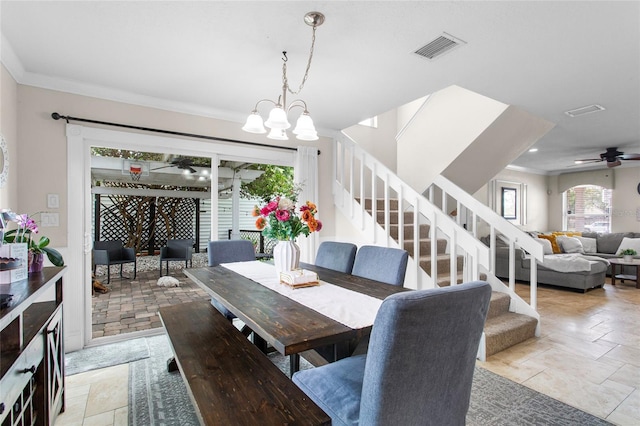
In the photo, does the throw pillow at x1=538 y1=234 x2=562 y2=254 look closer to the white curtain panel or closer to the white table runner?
the white curtain panel

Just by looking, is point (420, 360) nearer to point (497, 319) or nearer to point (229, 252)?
point (229, 252)

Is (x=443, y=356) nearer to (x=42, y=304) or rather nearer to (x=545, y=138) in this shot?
(x=42, y=304)

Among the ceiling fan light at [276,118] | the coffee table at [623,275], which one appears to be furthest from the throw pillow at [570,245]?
the ceiling fan light at [276,118]

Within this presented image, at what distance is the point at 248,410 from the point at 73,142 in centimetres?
283

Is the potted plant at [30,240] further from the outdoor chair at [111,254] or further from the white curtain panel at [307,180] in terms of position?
the outdoor chair at [111,254]

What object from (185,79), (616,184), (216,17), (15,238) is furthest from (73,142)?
(616,184)

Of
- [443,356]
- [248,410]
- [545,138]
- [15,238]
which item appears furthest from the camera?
[545,138]

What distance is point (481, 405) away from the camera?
202cm

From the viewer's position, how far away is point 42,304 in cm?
186

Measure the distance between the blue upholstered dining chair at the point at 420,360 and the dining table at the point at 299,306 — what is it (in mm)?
265

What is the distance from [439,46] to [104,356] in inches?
141

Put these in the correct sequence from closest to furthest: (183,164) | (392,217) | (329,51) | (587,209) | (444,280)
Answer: (329,51), (444,280), (183,164), (392,217), (587,209)

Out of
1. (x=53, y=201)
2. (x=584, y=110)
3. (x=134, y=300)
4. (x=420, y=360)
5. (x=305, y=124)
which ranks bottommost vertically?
(x=134, y=300)

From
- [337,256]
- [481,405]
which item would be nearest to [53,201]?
[337,256]
